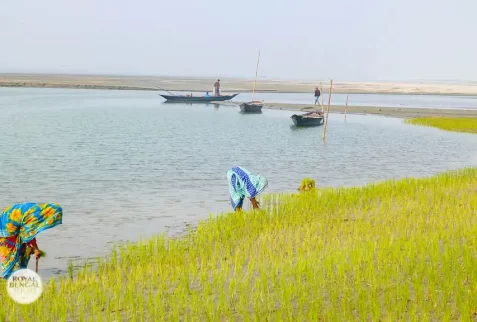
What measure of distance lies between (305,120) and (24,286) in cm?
2771

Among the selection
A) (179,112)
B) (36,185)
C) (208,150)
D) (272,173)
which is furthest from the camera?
(179,112)

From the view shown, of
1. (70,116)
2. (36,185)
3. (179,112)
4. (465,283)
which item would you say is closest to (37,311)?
(465,283)

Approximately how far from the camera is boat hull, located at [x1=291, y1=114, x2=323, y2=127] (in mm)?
33188

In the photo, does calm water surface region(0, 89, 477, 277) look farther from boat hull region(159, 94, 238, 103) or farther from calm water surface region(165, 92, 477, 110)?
calm water surface region(165, 92, 477, 110)

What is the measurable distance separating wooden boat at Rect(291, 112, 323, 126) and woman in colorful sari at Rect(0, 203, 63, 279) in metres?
26.8

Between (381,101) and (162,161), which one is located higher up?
(381,101)

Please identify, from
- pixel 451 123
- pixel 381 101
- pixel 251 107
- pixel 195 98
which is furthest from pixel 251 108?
pixel 381 101

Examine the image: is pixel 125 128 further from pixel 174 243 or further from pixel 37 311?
pixel 37 311

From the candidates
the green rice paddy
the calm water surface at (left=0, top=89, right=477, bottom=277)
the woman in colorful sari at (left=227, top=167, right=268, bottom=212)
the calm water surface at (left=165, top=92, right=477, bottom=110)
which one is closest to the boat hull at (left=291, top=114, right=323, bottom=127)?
the calm water surface at (left=0, top=89, right=477, bottom=277)

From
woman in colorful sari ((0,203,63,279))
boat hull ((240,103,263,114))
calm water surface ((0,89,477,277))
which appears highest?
woman in colorful sari ((0,203,63,279))

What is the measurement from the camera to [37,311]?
5895 mm

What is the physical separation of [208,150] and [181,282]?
16.5 metres

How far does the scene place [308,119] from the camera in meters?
33.8

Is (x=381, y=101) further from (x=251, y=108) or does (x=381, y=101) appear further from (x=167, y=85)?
(x=167, y=85)
